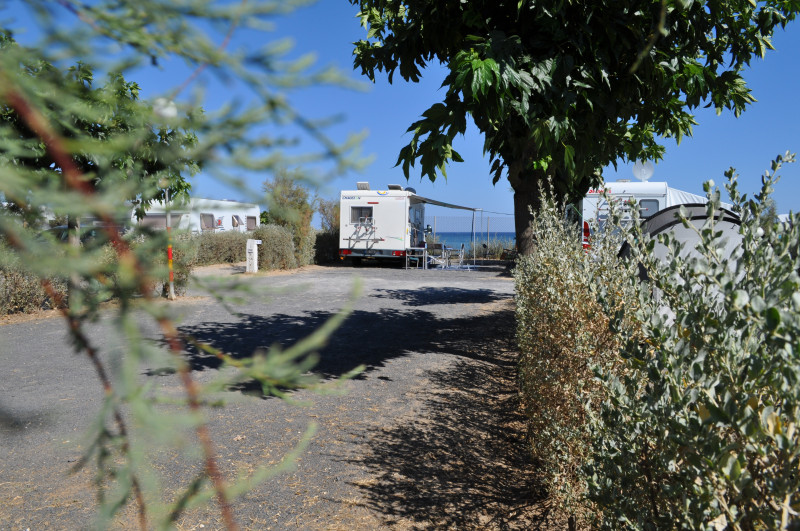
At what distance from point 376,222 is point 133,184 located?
2066 cm

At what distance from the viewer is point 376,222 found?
2141cm

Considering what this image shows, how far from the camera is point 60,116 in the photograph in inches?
38.9

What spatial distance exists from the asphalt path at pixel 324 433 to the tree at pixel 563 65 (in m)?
1.87

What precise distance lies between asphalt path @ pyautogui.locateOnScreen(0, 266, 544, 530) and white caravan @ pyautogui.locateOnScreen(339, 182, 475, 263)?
13.0 meters

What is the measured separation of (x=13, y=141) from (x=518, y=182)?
616 centimetres

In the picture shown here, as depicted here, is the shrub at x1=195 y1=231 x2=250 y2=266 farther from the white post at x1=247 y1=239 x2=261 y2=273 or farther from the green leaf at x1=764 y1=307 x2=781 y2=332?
the green leaf at x1=764 y1=307 x2=781 y2=332

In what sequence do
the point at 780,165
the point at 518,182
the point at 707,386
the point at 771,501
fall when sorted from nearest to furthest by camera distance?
the point at 771,501
the point at 707,386
the point at 780,165
the point at 518,182

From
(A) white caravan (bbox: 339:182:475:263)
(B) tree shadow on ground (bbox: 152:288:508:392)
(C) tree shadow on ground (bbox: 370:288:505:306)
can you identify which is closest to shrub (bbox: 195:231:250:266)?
(A) white caravan (bbox: 339:182:475:263)

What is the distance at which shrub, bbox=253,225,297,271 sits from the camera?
18734 millimetres

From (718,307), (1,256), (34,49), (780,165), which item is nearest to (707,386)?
(718,307)

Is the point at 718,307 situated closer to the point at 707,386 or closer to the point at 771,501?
the point at 707,386

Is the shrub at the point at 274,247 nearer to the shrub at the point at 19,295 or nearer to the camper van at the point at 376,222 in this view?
the camper van at the point at 376,222

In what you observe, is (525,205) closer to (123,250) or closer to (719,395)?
(719,395)

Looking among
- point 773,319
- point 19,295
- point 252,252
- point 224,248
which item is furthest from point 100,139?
point 224,248
